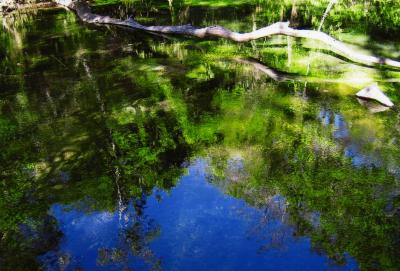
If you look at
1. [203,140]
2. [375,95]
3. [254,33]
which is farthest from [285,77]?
[203,140]

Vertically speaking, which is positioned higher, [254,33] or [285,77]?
[254,33]

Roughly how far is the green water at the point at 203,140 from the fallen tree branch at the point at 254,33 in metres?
0.30

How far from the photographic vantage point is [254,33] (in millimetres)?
12586

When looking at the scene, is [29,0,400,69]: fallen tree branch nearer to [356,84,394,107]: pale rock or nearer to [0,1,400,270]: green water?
[0,1,400,270]: green water

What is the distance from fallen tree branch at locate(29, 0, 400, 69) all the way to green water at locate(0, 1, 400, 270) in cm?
30

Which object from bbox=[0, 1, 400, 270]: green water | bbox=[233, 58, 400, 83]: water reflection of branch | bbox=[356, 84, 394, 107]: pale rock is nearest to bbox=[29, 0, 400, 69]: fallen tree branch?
bbox=[0, 1, 400, 270]: green water

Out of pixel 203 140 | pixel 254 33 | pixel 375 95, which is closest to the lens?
pixel 203 140

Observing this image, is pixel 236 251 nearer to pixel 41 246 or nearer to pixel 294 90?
pixel 41 246

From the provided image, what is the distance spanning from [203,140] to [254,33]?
18.8 ft

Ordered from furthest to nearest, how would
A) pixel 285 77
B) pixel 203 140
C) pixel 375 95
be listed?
pixel 285 77 → pixel 375 95 → pixel 203 140

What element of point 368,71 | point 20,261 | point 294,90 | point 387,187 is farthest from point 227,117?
point 20,261

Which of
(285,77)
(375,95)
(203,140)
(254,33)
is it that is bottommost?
(203,140)

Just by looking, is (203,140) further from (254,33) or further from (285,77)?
(254,33)

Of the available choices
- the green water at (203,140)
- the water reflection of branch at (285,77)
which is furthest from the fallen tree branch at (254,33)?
the water reflection of branch at (285,77)
